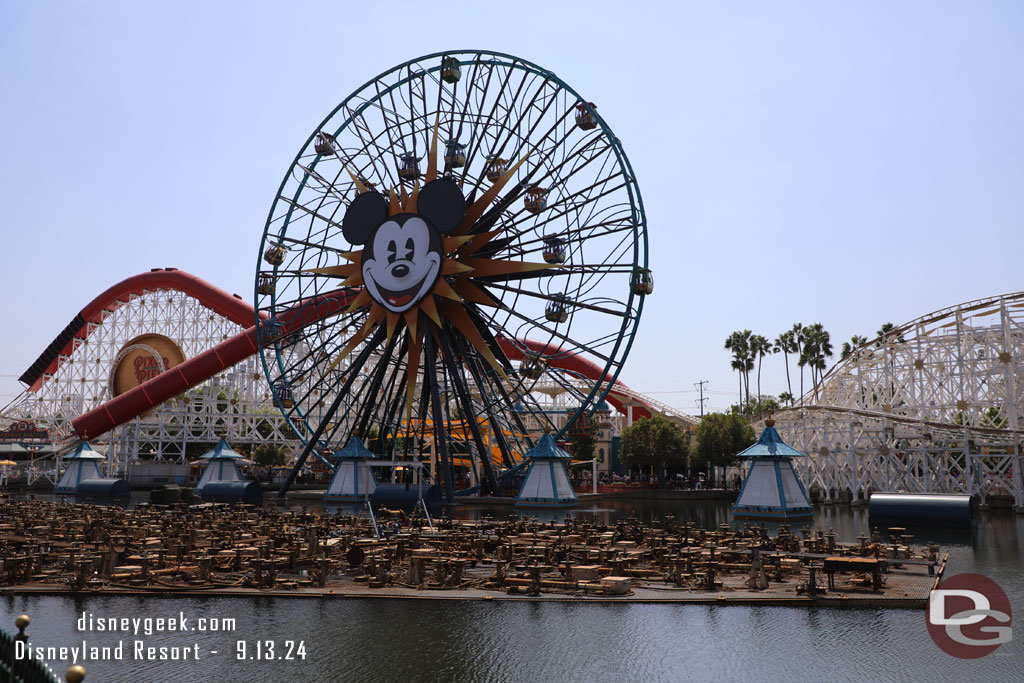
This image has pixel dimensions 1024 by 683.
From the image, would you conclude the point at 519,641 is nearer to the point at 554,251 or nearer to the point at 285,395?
the point at 554,251

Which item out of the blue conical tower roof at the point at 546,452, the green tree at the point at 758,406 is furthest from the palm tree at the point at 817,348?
the blue conical tower roof at the point at 546,452

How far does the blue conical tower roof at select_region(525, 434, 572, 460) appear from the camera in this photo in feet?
141

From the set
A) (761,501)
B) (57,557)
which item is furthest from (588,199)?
(57,557)

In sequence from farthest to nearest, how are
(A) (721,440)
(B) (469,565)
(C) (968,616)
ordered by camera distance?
(A) (721,440) → (B) (469,565) → (C) (968,616)

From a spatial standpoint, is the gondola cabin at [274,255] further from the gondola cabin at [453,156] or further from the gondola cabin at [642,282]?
the gondola cabin at [642,282]

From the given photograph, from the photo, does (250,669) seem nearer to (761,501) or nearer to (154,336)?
(761,501)

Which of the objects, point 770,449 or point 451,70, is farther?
point 451,70

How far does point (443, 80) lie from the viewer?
4316 cm

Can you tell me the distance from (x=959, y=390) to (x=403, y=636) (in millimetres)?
40695

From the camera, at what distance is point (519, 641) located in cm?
1470

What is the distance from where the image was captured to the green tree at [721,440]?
59.4 meters

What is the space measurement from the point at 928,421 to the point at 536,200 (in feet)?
77.4

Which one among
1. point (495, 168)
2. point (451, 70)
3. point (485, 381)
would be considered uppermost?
point (451, 70)

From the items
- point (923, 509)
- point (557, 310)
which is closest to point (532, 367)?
point (557, 310)
